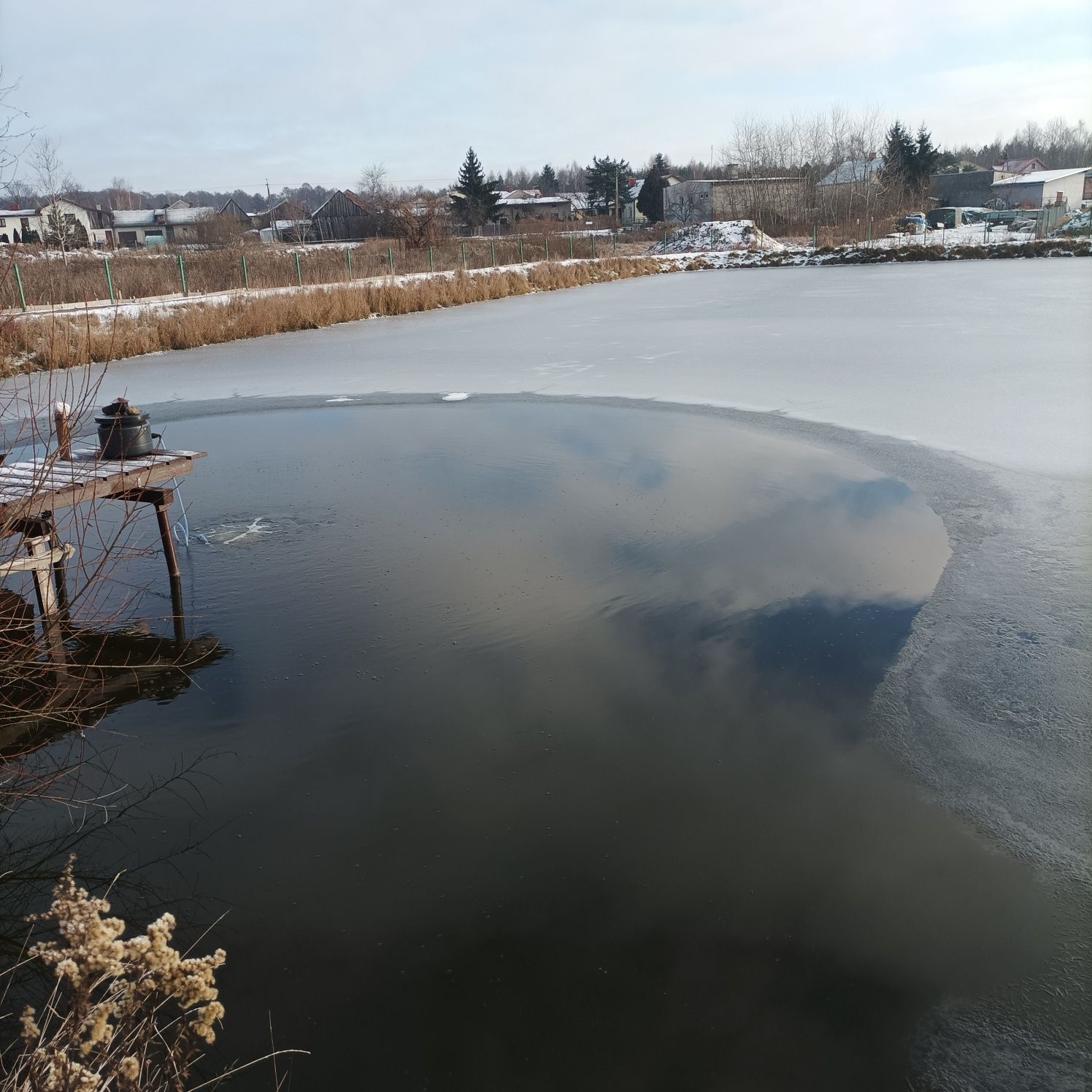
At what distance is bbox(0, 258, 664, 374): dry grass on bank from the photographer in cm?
1251

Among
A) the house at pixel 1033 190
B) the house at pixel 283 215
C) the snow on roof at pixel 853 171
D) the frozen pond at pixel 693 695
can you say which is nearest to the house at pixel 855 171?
the snow on roof at pixel 853 171

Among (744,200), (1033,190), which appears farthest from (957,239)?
(1033,190)

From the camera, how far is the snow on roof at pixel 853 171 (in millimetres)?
51556

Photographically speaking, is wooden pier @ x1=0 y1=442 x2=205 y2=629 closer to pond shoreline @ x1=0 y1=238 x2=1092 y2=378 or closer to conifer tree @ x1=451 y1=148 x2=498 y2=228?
pond shoreline @ x1=0 y1=238 x2=1092 y2=378

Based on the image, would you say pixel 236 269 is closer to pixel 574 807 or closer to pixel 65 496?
pixel 65 496

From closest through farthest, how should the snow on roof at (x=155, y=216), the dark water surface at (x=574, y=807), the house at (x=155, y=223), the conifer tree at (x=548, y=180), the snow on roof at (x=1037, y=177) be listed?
the dark water surface at (x=574, y=807)
the house at (x=155, y=223)
the snow on roof at (x=1037, y=177)
the snow on roof at (x=155, y=216)
the conifer tree at (x=548, y=180)

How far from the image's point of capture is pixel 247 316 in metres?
16.0

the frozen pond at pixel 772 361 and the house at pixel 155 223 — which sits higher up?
the house at pixel 155 223

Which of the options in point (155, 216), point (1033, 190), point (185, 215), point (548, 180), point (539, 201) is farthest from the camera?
point (548, 180)

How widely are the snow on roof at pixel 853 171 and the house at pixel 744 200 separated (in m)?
2.73

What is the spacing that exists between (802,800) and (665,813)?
17.4 inches

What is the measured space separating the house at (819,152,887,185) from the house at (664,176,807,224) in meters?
2.68

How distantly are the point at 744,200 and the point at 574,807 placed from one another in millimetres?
53904

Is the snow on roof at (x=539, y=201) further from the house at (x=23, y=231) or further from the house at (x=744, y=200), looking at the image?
the house at (x=23, y=231)
